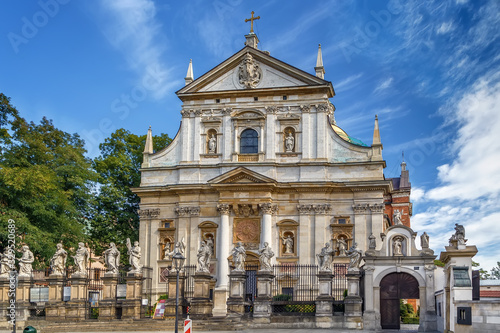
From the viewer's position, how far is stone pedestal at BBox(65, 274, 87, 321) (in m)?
29.9

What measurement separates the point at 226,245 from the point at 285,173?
573cm

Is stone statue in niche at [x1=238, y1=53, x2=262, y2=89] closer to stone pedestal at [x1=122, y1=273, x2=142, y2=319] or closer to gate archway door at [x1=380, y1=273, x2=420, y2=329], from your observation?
stone pedestal at [x1=122, y1=273, x2=142, y2=319]

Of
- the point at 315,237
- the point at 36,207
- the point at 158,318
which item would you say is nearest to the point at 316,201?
the point at 315,237

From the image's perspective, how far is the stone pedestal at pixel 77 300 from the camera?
29.9m

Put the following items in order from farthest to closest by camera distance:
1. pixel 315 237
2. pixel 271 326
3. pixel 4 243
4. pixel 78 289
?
pixel 315 237, pixel 4 243, pixel 78 289, pixel 271 326

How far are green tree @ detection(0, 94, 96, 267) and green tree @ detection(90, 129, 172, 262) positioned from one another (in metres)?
2.97

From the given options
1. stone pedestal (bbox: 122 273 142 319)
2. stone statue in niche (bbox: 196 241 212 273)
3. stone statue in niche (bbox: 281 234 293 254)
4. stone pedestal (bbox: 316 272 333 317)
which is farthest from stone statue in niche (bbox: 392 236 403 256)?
stone pedestal (bbox: 122 273 142 319)

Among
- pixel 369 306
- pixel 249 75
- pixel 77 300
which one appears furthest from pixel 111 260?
pixel 249 75

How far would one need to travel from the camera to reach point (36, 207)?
3719 cm

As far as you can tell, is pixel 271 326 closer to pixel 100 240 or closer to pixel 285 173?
pixel 285 173

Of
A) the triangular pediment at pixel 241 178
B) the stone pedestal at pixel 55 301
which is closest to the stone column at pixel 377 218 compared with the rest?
the triangular pediment at pixel 241 178

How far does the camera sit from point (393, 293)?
2798 cm

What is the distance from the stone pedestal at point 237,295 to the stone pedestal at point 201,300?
3.07 feet

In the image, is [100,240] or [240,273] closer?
[240,273]
